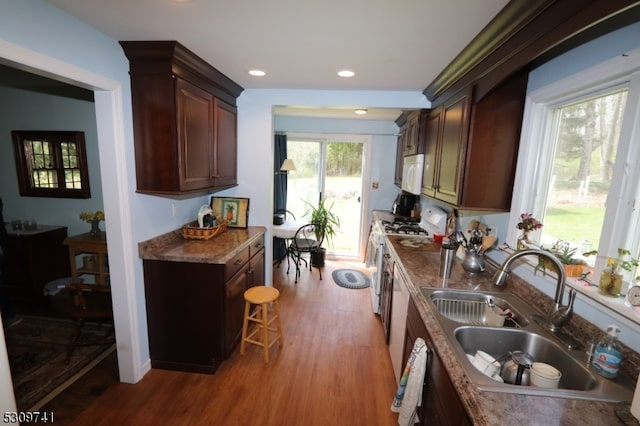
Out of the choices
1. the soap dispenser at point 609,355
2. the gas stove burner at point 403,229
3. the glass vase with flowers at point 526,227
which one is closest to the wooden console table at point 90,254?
the gas stove burner at point 403,229

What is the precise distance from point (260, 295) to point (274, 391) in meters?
0.71

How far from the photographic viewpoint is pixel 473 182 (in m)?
1.81

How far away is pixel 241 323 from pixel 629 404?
2376 millimetres

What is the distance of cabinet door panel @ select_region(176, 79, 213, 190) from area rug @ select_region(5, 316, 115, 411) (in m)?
1.65

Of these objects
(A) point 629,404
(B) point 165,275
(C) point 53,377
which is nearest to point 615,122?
(A) point 629,404

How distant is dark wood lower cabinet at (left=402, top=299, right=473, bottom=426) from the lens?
100 cm

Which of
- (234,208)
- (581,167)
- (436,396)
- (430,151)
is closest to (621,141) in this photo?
(581,167)

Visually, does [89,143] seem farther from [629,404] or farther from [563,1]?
[629,404]

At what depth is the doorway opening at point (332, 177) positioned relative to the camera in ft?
15.5

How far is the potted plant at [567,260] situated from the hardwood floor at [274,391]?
135cm

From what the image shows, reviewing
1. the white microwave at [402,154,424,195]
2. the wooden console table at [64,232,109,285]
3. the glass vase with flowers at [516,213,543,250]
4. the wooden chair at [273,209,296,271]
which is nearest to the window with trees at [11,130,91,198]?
the wooden console table at [64,232,109,285]

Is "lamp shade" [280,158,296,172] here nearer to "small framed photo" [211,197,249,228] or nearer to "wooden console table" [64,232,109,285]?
"small framed photo" [211,197,249,228]

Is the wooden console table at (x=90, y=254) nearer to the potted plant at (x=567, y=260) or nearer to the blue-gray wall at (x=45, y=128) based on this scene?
the blue-gray wall at (x=45, y=128)

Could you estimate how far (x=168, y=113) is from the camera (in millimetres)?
1937
